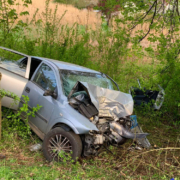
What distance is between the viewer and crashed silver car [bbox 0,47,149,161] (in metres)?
3.46

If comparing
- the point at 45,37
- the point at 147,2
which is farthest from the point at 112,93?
the point at 45,37

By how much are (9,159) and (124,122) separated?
7.18 ft

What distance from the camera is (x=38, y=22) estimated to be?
7977 mm

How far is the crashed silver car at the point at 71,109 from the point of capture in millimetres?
3455

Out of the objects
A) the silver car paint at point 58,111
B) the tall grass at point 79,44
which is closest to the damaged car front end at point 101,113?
the silver car paint at point 58,111

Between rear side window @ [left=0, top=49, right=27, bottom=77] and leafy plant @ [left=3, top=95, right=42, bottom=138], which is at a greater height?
rear side window @ [left=0, top=49, right=27, bottom=77]

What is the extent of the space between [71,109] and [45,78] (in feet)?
3.81

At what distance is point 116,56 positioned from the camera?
7.84 m

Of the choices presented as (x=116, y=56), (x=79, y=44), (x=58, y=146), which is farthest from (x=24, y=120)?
(x=116, y=56)

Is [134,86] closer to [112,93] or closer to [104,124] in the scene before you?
[112,93]

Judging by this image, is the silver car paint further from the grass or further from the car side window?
the grass

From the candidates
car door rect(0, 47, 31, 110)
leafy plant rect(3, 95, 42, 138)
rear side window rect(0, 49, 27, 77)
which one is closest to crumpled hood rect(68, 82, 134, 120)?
leafy plant rect(3, 95, 42, 138)

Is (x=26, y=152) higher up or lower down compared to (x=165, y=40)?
lower down

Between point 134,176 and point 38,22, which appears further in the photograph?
point 38,22
